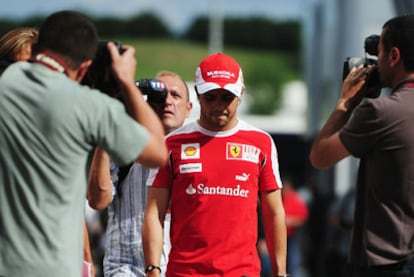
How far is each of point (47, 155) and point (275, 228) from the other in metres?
1.87

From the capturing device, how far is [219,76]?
5934 millimetres

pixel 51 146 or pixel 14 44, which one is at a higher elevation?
pixel 14 44

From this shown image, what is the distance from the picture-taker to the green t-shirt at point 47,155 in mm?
4484

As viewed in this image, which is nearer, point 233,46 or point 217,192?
point 217,192

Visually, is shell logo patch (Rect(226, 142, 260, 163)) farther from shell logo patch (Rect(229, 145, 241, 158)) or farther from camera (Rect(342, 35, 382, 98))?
camera (Rect(342, 35, 382, 98))

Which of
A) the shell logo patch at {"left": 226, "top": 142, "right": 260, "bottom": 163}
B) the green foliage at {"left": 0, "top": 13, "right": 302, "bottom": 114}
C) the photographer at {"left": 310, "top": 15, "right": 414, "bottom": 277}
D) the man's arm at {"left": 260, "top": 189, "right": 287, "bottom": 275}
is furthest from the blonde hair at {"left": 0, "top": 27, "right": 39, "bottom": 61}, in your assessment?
the green foliage at {"left": 0, "top": 13, "right": 302, "bottom": 114}

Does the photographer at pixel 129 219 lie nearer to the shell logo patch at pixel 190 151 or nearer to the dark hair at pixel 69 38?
the shell logo patch at pixel 190 151

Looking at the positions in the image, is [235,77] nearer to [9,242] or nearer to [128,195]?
[128,195]

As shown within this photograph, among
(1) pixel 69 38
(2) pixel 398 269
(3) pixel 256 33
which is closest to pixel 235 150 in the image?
(2) pixel 398 269

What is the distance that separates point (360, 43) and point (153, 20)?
4176 inches

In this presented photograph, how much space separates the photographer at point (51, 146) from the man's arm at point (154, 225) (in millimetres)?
1338

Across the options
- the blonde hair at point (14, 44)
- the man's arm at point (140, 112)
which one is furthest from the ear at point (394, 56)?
the blonde hair at point (14, 44)

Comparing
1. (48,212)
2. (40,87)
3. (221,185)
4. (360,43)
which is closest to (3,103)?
(40,87)

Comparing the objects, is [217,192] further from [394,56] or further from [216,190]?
[394,56]
